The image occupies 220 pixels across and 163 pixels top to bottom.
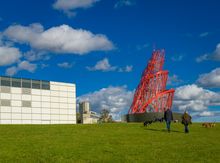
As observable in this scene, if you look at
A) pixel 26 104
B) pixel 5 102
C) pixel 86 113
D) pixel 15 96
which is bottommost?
pixel 86 113

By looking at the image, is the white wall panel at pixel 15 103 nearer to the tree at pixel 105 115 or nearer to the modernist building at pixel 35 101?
the modernist building at pixel 35 101

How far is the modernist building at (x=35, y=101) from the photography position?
254ft

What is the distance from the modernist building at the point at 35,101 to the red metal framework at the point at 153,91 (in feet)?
62.1

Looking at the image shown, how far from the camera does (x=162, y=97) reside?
7712 centimetres

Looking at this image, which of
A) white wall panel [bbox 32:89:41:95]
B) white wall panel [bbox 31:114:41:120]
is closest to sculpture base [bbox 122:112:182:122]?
white wall panel [bbox 31:114:41:120]

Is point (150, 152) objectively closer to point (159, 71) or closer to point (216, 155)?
point (216, 155)

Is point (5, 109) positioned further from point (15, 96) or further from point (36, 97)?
point (36, 97)

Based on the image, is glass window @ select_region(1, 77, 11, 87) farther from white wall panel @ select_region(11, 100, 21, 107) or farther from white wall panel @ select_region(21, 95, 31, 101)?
white wall panel @ select_region(21, 95, 31, 101)

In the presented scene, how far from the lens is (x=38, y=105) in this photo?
8319 centimetres

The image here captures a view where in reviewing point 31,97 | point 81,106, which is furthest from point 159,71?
point 81,106

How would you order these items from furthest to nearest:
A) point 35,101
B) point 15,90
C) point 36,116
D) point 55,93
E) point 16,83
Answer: point 55,93
point 35,101
point 36,116
point 16,83
point 15,90

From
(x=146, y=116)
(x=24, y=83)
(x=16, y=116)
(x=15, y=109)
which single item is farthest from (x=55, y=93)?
(x=146, y=116)

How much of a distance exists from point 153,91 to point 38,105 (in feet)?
86.1

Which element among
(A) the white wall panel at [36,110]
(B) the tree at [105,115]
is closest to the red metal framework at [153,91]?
(A) the white wall panel at [36,110]
